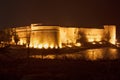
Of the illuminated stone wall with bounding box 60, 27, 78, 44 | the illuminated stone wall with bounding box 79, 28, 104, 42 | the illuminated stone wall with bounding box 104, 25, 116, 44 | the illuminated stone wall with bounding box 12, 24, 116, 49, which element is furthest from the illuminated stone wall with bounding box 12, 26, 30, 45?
the illuminated stone wall with bounding box 104, 25, 116, 44

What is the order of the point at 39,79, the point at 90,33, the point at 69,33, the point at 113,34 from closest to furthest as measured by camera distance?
the point at 39,79 < the point at 69,33 < the point at 90,33 < the point at 113,34

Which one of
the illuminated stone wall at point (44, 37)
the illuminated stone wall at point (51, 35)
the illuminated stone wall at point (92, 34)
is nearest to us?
the illuminated stone wall at point (44, 37)

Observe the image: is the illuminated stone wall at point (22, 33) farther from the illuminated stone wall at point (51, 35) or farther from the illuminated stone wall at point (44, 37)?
the illuminated stone wall at point (44, 37)

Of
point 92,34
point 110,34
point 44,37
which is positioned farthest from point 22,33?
point 110,34

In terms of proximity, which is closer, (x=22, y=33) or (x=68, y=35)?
(x=22, y=33)

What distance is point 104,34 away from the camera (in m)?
42.9

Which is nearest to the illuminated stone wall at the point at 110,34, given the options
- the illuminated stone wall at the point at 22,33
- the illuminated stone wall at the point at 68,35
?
the illuminated stone wall at the point at 68,35

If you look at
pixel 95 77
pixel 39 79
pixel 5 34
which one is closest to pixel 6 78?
pixel 39 79

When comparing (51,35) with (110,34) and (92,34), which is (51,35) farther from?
(110,34)

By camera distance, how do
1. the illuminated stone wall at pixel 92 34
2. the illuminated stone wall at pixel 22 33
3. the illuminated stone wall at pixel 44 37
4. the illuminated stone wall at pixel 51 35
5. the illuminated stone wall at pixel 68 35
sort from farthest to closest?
the illuminated stone wall at pixel 92 34 < the illuminated stone wall at pixel 68 35 < the illuminated stone wall at pixel 22 33 < the illuminated stone wall at pixel 51 35 < the illuminated stone wall at pixel 44 37

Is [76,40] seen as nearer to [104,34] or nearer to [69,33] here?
[69,33]

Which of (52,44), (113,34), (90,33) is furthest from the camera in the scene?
(113,34)

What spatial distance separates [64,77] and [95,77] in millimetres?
953

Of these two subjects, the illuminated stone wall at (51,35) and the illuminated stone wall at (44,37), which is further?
the illuminated stone wall at (51,35)
